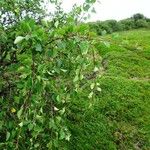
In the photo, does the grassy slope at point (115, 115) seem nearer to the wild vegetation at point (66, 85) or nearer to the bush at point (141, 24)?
the wild vegetation at point (66, 85)

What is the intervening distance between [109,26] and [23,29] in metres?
26.5

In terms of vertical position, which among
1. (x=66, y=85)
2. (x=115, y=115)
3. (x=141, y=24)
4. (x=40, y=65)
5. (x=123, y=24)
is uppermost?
(x=40, y=65)

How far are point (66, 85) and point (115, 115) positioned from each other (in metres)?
5.43

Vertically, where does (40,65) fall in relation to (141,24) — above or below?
above

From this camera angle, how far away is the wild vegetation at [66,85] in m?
6.79

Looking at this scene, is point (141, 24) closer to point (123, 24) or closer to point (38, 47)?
point (123, 24)

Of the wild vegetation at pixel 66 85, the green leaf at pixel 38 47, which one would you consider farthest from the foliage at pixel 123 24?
the green leaf at pixel 38 47

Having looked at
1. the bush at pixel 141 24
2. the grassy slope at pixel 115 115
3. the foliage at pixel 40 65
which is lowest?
the bush at pixel 141 24

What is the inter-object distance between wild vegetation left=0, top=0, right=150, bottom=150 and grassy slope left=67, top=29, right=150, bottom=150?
3 cm

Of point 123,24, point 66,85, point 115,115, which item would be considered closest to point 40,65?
point 66,85

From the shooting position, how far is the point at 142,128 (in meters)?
13.6

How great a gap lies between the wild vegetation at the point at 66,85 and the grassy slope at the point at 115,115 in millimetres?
28

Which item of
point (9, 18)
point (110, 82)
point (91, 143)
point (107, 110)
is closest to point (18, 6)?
point (9, 18)

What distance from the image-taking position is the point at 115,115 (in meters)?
13.9
